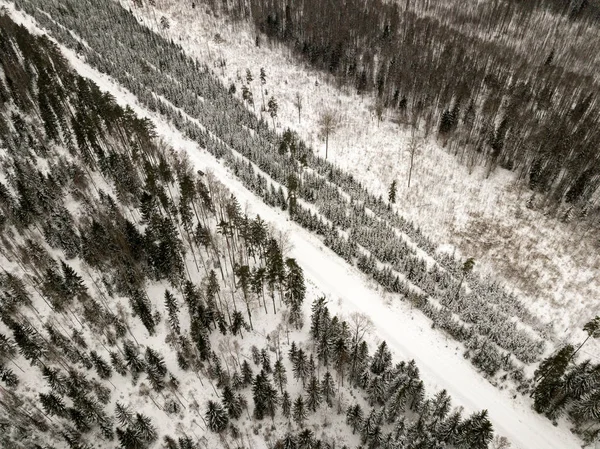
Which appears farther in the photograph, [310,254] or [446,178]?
[446,178]

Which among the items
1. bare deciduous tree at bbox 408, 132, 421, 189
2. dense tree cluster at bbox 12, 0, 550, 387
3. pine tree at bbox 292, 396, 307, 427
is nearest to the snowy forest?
dense tree cluster at bbox 12, 0, 550, 387

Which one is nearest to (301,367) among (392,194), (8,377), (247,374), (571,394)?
(247,374)

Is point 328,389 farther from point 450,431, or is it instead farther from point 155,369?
point 155,369

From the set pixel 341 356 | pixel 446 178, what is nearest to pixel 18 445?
pixel 341 356

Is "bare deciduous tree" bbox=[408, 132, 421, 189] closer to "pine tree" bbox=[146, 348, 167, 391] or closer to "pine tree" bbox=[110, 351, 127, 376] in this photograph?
"pine tree" bbox=[146, 348, 167, 391]

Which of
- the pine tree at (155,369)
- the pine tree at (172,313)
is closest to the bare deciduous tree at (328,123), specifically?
the pine tree at (172,313)

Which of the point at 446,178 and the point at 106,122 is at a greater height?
the point at 106,122

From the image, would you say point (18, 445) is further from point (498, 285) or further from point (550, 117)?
point (550, 117)
